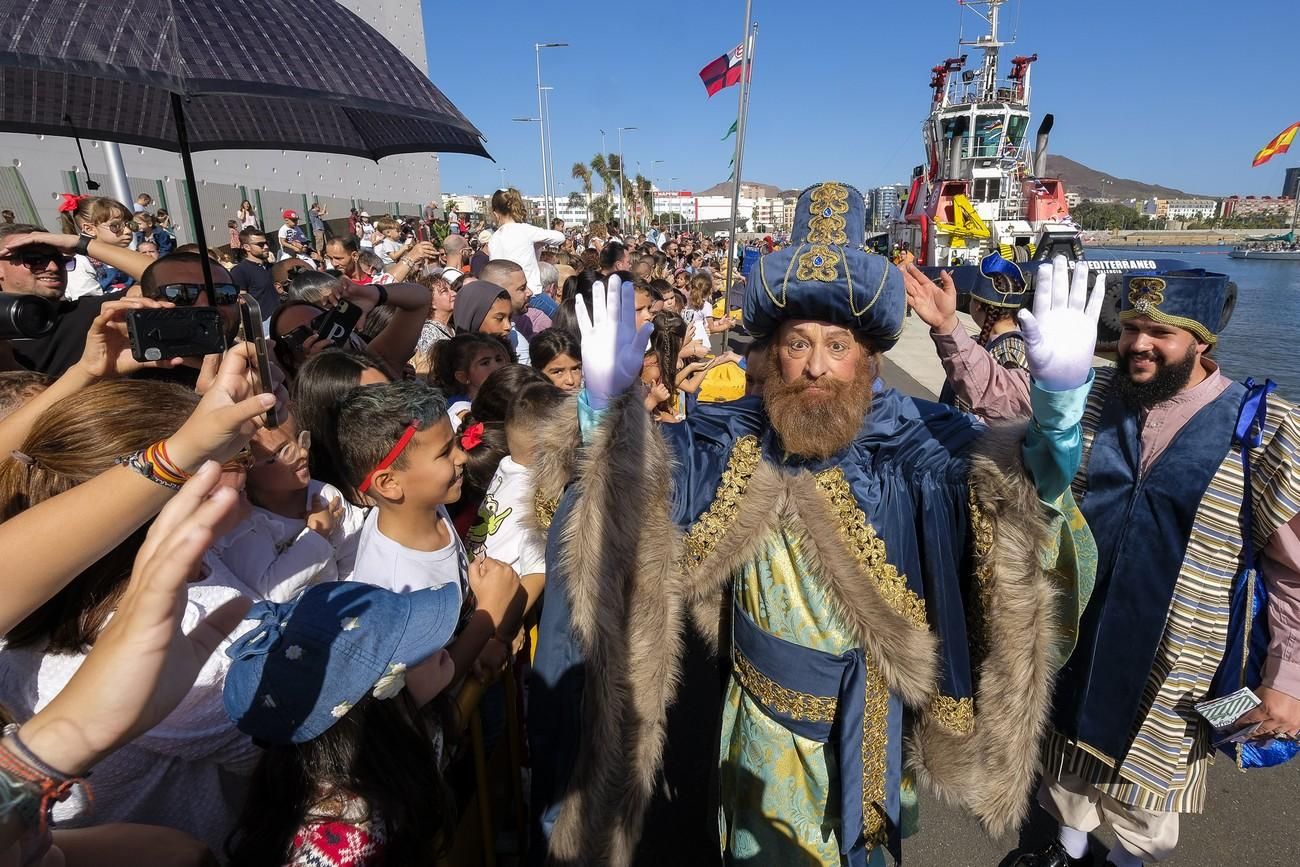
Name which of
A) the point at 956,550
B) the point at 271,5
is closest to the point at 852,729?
the point at 956,550

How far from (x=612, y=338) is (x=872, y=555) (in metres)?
0.98

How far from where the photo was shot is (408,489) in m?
2.05

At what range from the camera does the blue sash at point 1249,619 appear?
2.02m

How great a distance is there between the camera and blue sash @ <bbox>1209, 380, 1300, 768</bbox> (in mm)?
2016

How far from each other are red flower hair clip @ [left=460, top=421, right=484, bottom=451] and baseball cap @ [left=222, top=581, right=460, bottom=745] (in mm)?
1612

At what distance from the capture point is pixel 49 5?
161 centimetres

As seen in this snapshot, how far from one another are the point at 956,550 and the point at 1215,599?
922mm

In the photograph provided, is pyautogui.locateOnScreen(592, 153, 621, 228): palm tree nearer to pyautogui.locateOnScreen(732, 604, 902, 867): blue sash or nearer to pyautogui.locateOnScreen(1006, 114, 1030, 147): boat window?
pyautogui.locateOnScreen(1006, 114, 1030, 147): boat window

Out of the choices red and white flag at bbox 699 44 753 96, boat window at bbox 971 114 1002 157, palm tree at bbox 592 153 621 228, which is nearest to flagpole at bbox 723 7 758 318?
red and white flag at bbox 699 44 753 96

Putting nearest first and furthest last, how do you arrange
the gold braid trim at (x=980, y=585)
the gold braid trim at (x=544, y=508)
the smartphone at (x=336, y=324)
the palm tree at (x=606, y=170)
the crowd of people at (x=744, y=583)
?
the crowd of people at (x=744, y=583)
the gold braid trim at (x=980, y=585)
the gold braid trim at (x=544, y=508)
the smartphone at (x=336, y=324)
the palm tree at (x=606, y=170)

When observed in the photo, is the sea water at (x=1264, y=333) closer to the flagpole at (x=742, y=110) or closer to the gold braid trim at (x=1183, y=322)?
the gold braid trim at (x=1183, y=322)

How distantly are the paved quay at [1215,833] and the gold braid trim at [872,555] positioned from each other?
1.32m

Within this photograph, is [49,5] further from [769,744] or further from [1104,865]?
[1104,865]

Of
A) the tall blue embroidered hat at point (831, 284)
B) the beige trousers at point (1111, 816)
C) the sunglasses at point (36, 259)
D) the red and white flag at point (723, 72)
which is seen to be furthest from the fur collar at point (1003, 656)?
the red and white flag at point (723, 72)
